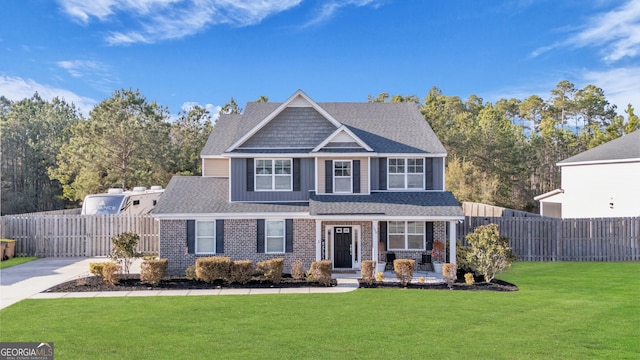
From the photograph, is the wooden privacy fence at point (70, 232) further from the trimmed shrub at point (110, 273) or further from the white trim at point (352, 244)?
the white trim at point (352, 244)

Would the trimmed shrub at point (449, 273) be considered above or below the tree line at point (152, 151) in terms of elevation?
below

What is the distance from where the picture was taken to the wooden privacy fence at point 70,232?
81.0 ft

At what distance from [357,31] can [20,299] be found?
Answer: 21705 millimetres

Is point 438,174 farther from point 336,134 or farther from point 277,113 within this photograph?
point 277,113

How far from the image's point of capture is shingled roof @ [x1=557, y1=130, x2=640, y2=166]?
29344 mm

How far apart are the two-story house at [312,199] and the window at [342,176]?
0.05 meters

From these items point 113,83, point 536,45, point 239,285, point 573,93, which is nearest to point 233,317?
point 239,285

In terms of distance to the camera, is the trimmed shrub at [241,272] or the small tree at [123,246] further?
the small tree at [123,246]

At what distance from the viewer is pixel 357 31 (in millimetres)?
27750

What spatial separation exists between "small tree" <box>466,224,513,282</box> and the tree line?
19241 millimetres

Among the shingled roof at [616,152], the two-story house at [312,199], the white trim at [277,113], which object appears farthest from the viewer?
the shingled roof at [616,152]

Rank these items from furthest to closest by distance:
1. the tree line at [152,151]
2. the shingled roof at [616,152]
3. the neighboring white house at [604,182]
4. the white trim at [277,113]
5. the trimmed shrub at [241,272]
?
Result: the tree line at [152,151], the shingled roof at [616,152], the neighboring white house at [604,182], the white trim at [277,113], the trimmed shrub at [241,272]

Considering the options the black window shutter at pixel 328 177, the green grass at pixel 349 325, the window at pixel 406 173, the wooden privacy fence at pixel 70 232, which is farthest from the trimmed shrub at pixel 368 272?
the wooden privacy fence at pixel 70 232

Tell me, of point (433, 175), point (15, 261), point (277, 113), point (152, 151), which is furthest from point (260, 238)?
point (152, 151)
